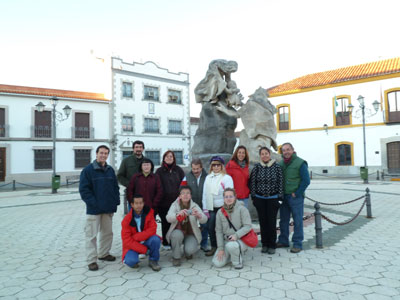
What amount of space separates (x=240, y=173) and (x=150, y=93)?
23.5 metres

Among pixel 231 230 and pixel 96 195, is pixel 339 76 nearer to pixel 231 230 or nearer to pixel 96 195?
pixel 231 230

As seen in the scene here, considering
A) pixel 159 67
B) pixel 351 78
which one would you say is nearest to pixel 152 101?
pixel 159 67

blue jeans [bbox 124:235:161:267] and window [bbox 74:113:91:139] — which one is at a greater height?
window [bbox 74:113:91:139]

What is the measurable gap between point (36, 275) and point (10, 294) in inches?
20.9

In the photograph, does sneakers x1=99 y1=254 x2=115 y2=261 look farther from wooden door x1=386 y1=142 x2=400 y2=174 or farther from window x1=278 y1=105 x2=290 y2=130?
window x1=278 y1=105 x2=290 y2=130

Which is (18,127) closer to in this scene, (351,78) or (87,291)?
(87,291)

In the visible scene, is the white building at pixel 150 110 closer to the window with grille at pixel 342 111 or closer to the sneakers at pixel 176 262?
the window with grille at pixel 342 111

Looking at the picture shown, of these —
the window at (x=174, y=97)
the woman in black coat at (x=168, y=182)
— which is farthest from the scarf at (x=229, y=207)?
the window at (x=174, y=97)

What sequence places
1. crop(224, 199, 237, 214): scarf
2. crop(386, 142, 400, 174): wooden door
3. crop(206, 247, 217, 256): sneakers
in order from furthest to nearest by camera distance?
crop(386, 142, 400, 174): wooden door → crop(206, 247, 217, 256): sneakers → crop(224, 199, 237, 214): scarf

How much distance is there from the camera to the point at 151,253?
3908 millimetres

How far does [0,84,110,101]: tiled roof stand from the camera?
824 inches

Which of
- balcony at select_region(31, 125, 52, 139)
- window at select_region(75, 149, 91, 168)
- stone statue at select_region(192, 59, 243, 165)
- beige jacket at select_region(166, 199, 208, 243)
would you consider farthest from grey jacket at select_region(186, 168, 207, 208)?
balcony at select_region(31, 125, 52, 139)

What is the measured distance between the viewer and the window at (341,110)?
2283cm

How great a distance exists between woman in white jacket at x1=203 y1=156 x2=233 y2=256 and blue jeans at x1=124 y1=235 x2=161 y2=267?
0.86 metres
